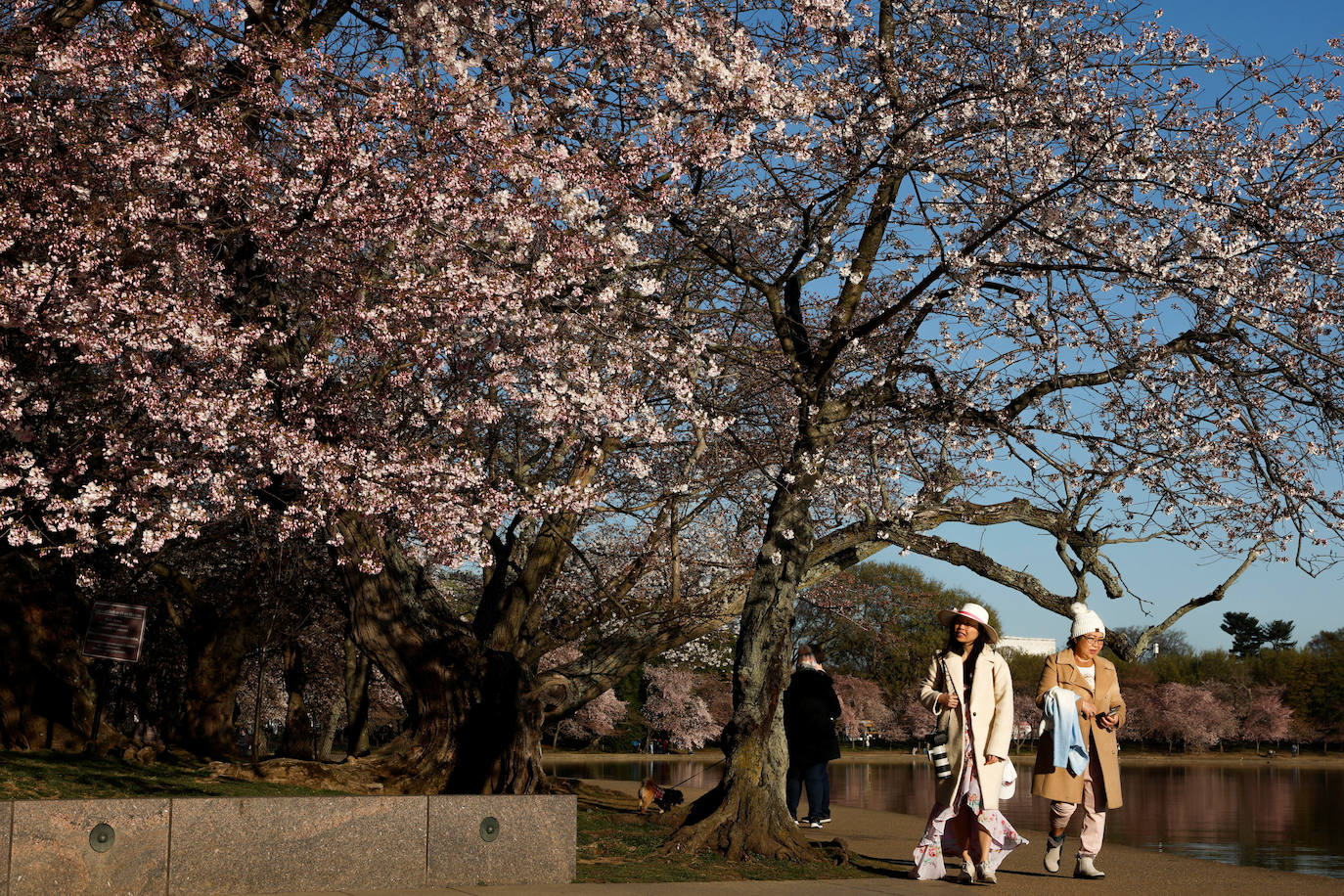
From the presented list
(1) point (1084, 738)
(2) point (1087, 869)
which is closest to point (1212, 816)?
(2) point (1087, 869)

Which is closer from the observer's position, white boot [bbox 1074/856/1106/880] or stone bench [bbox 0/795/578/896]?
stone bench [bbox 0/795/578/896]

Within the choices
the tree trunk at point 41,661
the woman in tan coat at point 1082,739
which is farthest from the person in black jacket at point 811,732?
the tree trunk at point 41,661

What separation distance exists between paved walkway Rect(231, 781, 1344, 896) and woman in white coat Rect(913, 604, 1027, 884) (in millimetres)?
228

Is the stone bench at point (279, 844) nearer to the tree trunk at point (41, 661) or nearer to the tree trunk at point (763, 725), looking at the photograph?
the tree trunk at point (763, 725)

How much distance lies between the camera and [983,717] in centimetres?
889

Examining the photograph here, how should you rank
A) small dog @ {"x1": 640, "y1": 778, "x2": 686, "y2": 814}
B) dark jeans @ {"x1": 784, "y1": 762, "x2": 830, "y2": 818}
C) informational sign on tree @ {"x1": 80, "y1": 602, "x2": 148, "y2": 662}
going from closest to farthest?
dark jeans @ {"x1": 784, "y1": 762, "x2": 830, "y2": 818}
informational sign on tree @ {"x1": 80, "y1": 602, "x2": 148, "y2": 662}
small dog @ {"x1": 640, "y1": 778, "x2": 686, "y2": 814}

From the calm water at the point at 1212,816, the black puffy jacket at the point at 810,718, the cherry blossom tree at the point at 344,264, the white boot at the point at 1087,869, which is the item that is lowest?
the calm water at the point at 1212,816

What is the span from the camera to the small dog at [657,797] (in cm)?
1428

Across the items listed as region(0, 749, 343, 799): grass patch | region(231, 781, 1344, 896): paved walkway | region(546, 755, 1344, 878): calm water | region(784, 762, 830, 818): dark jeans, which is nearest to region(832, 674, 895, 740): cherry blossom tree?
region(546, 755, 1344, 878): calm water

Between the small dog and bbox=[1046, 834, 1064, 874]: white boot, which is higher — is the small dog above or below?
below

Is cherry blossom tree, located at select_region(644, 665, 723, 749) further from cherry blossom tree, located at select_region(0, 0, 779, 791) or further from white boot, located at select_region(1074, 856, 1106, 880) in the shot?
white boot, located at select_region(1074, 856, 1106, 880)

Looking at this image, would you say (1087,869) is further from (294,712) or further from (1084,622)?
(294,712)

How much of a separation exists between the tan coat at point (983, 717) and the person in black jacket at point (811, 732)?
12.1 ft

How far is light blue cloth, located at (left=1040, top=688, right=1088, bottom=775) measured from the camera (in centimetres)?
902
